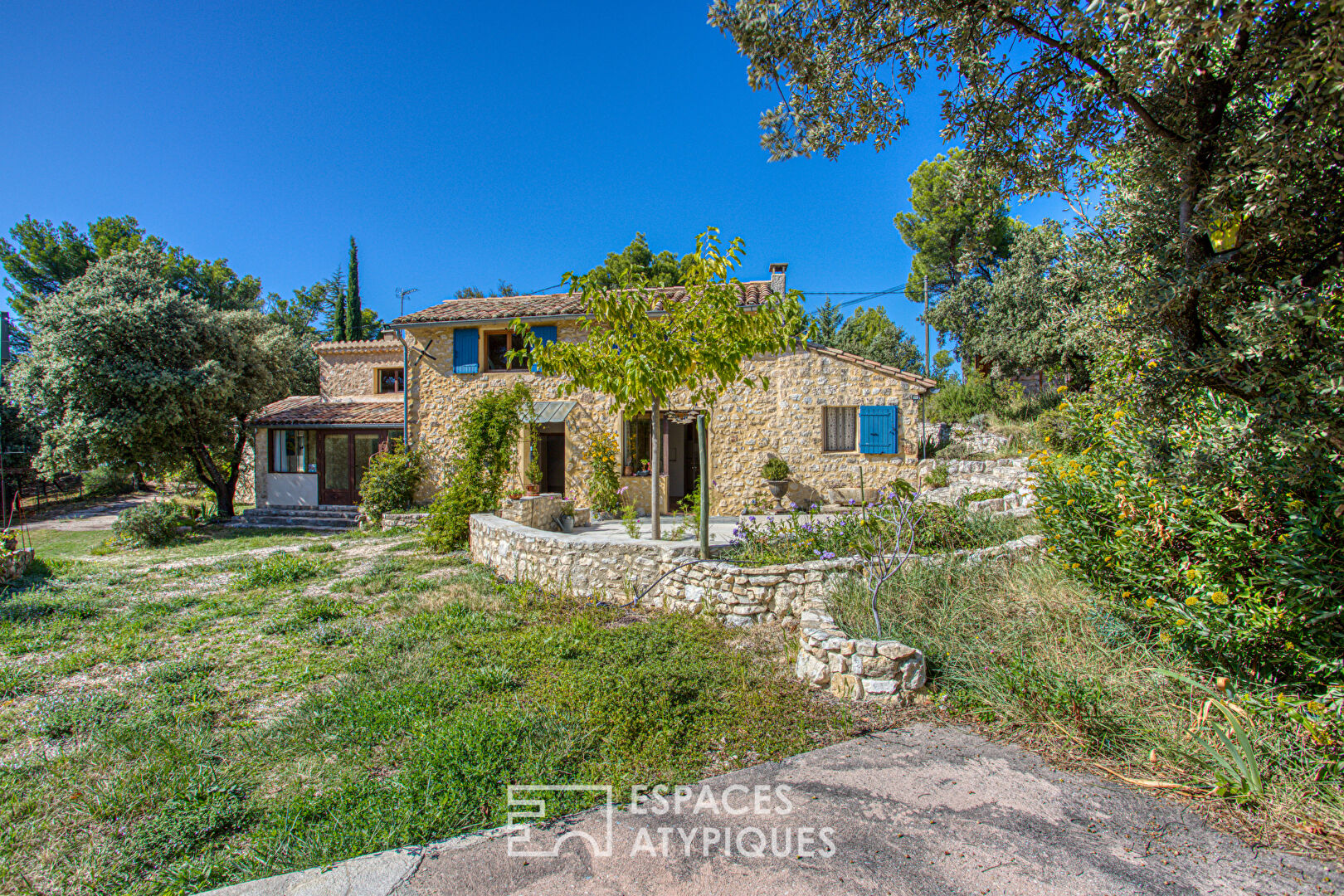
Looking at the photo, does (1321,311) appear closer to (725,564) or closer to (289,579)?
(725,564)

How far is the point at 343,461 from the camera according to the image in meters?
18.0

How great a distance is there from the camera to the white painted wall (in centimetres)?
1788

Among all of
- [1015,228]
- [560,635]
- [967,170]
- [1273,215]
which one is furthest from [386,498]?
[1015,228]

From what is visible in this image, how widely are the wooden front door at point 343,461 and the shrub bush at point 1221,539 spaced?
18025 millimetres

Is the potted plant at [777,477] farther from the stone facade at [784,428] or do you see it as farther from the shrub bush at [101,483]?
the shrub bush at [101,483]

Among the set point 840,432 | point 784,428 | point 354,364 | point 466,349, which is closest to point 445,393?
point 466,349

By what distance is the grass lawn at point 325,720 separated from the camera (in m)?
3.15

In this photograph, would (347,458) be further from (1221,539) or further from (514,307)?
(1221,539)

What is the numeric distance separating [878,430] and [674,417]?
4839 mm

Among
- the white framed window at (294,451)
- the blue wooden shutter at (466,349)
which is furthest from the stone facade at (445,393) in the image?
the white framed window at (294,451)

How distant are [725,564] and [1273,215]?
539 centimetres

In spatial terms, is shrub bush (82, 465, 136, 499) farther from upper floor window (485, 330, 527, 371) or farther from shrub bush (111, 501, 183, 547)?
upper floor window (485, 330, 527, 371)

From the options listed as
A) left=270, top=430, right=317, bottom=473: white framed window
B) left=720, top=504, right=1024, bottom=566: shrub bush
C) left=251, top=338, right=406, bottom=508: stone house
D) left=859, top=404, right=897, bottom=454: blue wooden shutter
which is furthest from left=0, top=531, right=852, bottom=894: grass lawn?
left=270, top=430, right=317, bottom=473: white framed window

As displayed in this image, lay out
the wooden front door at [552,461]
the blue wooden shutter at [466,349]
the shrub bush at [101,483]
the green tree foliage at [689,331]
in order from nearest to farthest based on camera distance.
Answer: the green tree foliage at [689,331], the blue wooden shutter at [466,349], the wooden front door at [552,461], the shrub bush at [101,483]
